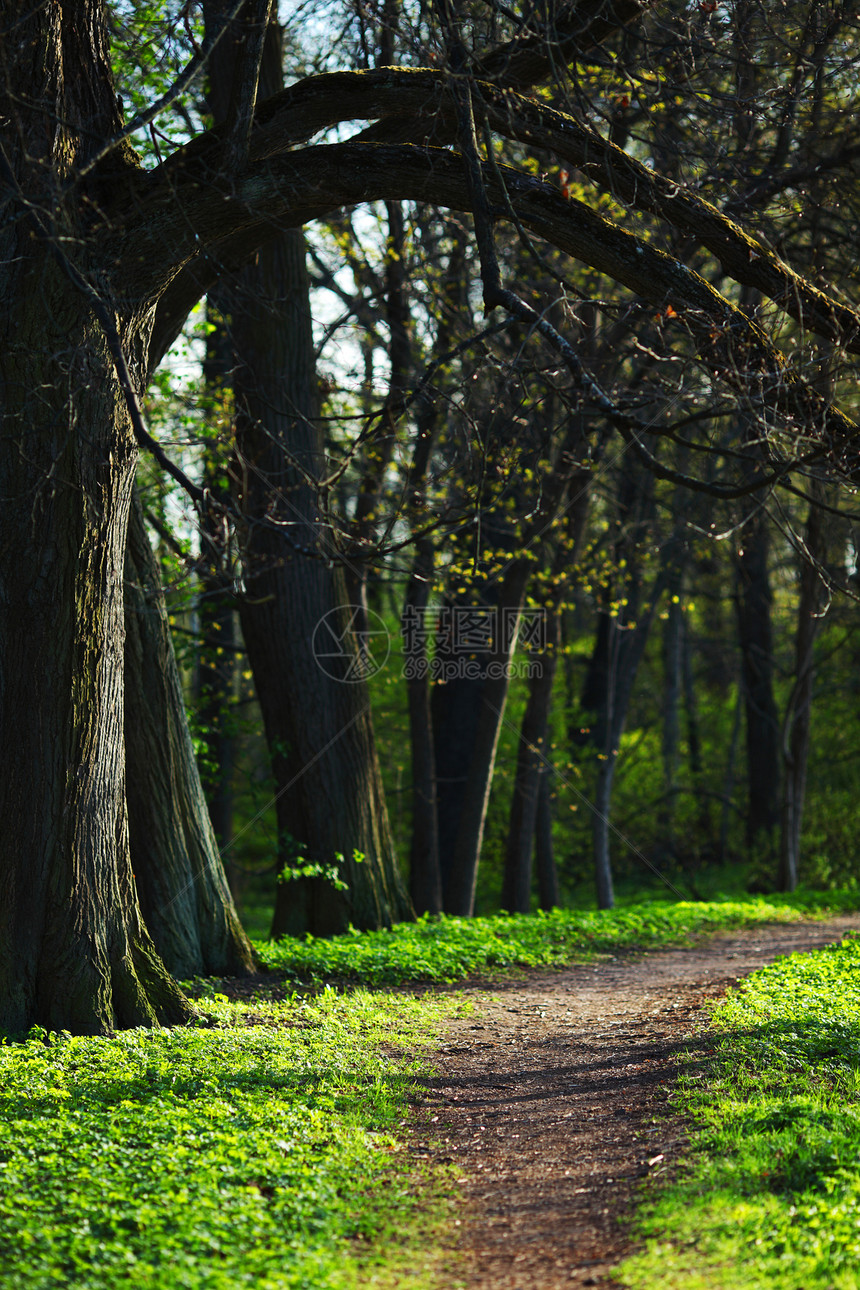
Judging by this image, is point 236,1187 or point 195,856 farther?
point 195,856

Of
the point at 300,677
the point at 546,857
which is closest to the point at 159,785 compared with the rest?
the point at 300,677

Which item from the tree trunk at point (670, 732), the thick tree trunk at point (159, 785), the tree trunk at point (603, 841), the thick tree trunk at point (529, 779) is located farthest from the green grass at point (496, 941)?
the tree trunk at point (670, 732)

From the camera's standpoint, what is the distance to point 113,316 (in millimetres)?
5145

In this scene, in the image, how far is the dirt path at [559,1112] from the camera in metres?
3.71

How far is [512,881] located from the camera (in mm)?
13586

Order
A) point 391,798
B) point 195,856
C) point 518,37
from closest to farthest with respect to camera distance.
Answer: point 518,37 → point 195,856 → point 391,798

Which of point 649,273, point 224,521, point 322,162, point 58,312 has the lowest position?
point 224,521

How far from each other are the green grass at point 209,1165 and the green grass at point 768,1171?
906 millimetres

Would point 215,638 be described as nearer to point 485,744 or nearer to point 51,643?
point 485,744

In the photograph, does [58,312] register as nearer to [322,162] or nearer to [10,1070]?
[322,162]

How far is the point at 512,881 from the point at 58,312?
995 cm

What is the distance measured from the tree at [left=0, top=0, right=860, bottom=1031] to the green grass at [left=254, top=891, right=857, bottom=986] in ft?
7.35

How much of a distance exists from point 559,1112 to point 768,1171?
158 cm

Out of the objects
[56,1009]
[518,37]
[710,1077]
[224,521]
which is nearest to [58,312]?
[224,521]
